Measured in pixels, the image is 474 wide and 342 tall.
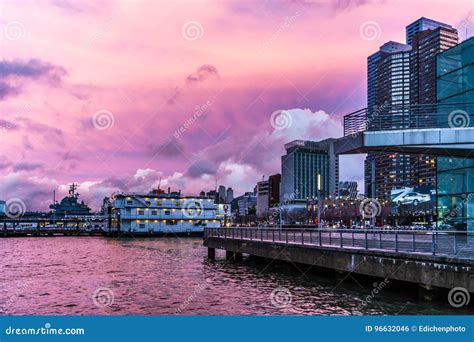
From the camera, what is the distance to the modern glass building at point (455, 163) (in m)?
34.9

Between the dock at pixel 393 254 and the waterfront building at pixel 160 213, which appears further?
the waterfront building at pixel 160 213

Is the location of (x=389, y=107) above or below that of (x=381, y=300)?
above

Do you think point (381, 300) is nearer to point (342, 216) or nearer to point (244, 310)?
point (244, 310)

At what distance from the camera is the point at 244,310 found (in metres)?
21.9

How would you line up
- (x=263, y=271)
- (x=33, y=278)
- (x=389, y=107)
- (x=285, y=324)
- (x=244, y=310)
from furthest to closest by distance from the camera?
(x=263, y=271) < (x=33, y=278) < (x=389, y=107) < (x=244, y=310) < (x=285, y=324)

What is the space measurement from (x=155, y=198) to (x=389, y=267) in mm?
111703

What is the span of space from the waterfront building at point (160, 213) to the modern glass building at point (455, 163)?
309ft

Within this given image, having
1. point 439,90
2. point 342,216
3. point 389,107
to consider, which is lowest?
point 342,216

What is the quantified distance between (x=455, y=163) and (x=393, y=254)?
17108mm

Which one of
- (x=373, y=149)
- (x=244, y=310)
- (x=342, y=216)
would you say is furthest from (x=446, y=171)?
(x=342, y=216)

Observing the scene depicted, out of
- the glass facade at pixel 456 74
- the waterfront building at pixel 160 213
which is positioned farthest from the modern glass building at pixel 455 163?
the waterfront building at pixel 160 213

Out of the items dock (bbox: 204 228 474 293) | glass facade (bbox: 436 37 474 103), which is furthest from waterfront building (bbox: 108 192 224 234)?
glass facade (bbox: 436 37 474 103)

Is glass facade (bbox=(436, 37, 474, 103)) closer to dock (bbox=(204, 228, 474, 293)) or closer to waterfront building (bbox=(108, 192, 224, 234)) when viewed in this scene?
dock (bbox=(204, 228, 474, 293))

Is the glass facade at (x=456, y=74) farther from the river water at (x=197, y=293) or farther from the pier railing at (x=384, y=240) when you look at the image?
the river water at (x=197, y=293)
